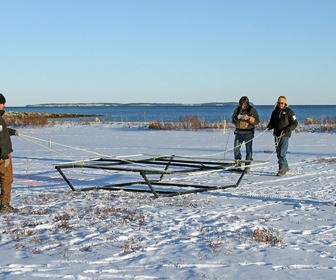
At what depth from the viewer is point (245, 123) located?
12.3 meters

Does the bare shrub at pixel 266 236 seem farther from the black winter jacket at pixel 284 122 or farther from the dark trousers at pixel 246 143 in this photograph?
the dark trousers at pixel 246 143

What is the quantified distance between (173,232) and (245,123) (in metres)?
Answer: 6.31

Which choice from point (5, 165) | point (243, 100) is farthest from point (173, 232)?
point (243, 100)

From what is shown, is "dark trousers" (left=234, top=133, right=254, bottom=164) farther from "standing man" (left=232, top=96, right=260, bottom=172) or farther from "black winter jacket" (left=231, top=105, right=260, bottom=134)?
"black winter jacket" (left=231, top=105, right=260, bottom=134)

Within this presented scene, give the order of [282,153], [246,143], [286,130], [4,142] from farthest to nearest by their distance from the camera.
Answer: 1. [246,143]
2. [286,130]
3. [282,153]
4. [4,142]

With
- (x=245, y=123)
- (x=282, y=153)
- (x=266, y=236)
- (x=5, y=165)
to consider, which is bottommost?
(x=266, y=236)

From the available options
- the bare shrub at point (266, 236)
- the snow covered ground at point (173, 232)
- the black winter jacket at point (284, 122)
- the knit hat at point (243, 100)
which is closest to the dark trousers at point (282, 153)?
the black winter jacket at point (284, 122)

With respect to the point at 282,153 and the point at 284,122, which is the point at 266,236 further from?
the point at 284,122

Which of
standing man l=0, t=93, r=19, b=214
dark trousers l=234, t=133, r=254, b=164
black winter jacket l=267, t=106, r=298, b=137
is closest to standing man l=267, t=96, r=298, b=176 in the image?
black winter jacket l=267, t=106, r=298, b=137

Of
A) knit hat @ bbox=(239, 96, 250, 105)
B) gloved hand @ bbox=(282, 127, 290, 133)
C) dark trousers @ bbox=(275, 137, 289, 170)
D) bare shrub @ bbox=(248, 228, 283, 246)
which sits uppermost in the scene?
knit hat @ bbox=(239, 96, 250, 105)

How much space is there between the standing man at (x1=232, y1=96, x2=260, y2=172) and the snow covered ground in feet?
4.51

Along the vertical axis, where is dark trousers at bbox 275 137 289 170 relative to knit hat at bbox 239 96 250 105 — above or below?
below

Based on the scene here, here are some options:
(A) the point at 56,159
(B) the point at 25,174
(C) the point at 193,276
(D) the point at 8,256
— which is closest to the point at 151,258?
(C) the point at 193,276

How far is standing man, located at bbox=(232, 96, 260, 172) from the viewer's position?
40.1 feet
